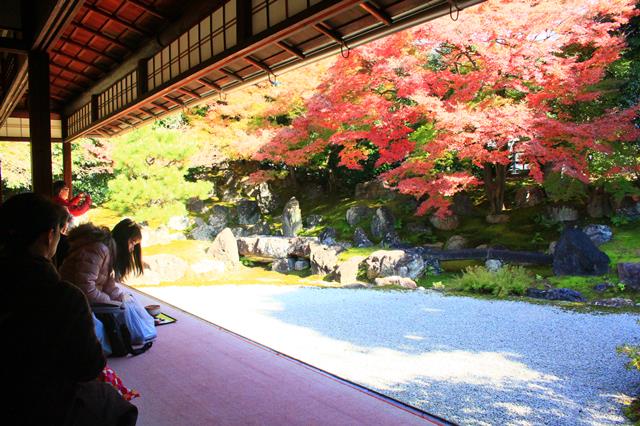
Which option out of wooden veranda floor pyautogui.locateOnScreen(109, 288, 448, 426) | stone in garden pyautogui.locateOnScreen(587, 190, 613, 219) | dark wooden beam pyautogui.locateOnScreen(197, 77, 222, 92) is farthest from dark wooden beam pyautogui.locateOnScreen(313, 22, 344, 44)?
stone in garden pyautogui.locateOnScreen(587, 190, 613, 219)

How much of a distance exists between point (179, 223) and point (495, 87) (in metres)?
8.50

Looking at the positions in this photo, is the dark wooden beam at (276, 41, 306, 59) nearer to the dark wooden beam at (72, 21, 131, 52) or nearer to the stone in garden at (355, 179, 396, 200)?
the dark wooden beam at (72, 21, 131, 52)

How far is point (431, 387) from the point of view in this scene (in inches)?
139

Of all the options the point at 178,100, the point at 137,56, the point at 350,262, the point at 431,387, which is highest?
the point at 137,56

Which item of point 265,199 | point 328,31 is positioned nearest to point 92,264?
point 328,31

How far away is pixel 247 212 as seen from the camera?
12.7 m

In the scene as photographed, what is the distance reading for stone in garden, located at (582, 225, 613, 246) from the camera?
7600 millimetres

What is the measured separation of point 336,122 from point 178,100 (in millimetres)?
4703

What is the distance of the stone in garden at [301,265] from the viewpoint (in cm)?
948

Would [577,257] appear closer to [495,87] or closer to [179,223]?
[495,87]

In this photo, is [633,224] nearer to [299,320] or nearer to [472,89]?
[472,89]

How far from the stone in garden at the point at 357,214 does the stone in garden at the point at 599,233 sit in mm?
4507

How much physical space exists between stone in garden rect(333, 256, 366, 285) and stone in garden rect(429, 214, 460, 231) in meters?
2.22

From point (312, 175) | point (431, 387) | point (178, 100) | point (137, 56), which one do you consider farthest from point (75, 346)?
point (312, 175)
